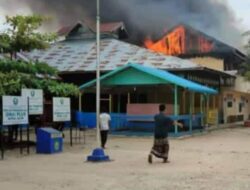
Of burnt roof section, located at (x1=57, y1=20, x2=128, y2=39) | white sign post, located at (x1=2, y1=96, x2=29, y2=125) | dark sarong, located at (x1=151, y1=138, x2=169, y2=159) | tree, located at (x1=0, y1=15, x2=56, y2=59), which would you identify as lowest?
dark sarong, located at (x1=151, y1=138, x2=169, y2=159)

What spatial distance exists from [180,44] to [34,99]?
122ft

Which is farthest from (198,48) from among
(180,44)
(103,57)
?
(103,57)

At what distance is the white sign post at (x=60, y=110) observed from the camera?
20.0m

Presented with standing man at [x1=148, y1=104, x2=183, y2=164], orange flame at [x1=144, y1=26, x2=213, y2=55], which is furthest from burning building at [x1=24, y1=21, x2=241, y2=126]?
standing man at [x1=148, y1=104, x2=183, y2=164]

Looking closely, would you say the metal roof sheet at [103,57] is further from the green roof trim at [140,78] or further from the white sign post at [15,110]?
the white sign post at [15,110]

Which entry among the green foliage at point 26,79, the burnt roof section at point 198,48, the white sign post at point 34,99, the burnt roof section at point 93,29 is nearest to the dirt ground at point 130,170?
the white sign post at point 34,99

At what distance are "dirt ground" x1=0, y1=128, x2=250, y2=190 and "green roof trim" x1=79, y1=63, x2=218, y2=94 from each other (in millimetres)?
6271

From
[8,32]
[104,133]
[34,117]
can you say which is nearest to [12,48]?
[8,32]

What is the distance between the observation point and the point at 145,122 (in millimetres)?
27672

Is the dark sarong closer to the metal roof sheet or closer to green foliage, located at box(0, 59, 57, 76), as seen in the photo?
green foliage, located at box(0, 59, 57, 76)

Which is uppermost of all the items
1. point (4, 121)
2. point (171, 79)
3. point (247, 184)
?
point (171, 79)

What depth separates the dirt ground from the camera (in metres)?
11.3

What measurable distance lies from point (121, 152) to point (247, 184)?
24.2 ft

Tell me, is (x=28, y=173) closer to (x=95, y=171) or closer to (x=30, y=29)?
(x=95, y=171)
